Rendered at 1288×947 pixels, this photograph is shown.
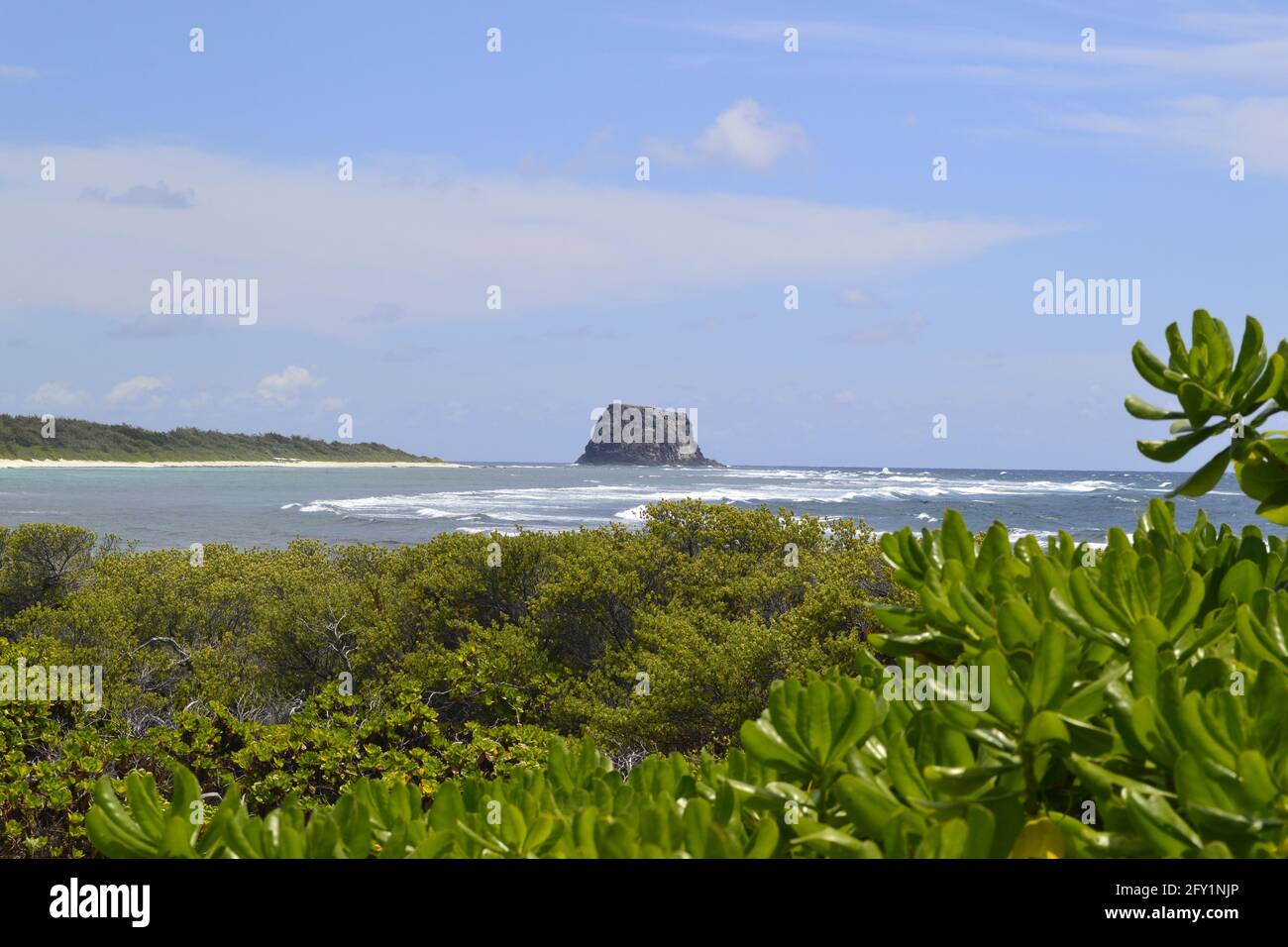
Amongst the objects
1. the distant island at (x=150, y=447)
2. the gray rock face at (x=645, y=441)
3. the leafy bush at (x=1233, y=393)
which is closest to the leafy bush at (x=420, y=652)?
the leafy bush at (x=1233, y=393)

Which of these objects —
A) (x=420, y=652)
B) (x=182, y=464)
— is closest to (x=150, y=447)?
(x=182, y=464)

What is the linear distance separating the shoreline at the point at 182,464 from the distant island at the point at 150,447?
140 mm

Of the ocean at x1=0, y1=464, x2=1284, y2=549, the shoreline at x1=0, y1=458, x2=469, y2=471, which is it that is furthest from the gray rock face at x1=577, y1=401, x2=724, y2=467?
the ocean at x1=0, y1=464, x2=1284, y2=549

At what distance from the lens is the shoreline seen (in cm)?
7056

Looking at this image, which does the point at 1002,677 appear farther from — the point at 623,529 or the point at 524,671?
the point at 623,529

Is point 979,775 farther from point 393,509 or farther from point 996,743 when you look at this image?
point 393,509

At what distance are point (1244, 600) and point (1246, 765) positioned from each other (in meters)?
0.70

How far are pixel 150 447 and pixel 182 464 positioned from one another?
9.14 feet

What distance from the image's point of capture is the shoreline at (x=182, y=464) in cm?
7056

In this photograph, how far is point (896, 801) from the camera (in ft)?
3.92

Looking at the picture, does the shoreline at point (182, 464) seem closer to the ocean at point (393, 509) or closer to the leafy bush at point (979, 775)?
the ocean at point (393, 509)

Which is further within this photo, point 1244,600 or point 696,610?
point 696,610

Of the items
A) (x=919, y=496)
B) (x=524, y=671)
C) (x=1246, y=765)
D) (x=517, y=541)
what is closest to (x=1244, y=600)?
(x=1246, y=765)

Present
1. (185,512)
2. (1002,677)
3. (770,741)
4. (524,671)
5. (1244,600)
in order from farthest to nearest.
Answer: (185,512)
(524,671)
(1244,600)
(770,741)
(1002,677)
